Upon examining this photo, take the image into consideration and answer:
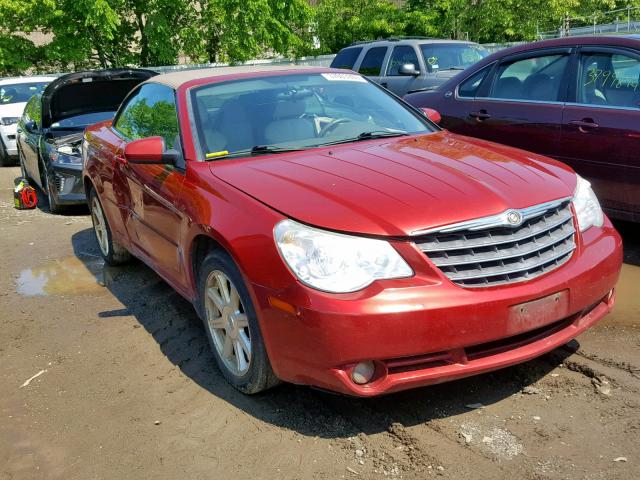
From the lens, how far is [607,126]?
5492 mm

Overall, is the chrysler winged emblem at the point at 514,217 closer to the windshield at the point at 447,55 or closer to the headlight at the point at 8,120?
the windshield at the point at 447,55

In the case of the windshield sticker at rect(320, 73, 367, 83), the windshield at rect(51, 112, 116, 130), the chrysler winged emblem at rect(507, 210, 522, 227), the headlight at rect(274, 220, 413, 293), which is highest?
the windshield sticker at rect(320, 73, 367, 83)

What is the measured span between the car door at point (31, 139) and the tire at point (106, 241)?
3.35 meters

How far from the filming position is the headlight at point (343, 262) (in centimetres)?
302

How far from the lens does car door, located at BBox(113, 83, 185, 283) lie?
4215 mm

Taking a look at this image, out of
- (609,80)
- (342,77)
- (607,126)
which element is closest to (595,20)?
(609,80)

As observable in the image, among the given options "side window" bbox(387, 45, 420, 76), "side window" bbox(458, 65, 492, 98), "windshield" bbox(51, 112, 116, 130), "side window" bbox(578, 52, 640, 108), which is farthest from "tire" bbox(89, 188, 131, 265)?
"side window" bbox(387, 45, 420, 76)

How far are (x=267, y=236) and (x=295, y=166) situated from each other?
27.1 inches

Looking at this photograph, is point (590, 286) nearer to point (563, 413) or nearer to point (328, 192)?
point (563, 413)

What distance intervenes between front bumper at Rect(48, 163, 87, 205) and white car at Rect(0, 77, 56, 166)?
20.6 feet

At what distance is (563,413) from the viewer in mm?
3344

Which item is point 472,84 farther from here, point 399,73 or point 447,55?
point 447,55

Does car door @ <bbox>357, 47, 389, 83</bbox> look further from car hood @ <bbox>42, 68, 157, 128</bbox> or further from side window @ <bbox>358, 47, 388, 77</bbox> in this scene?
car hood @ <bbox>42, 68, 157, 128</bbox>

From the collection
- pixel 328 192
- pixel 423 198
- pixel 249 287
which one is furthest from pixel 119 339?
pixel 423 198
